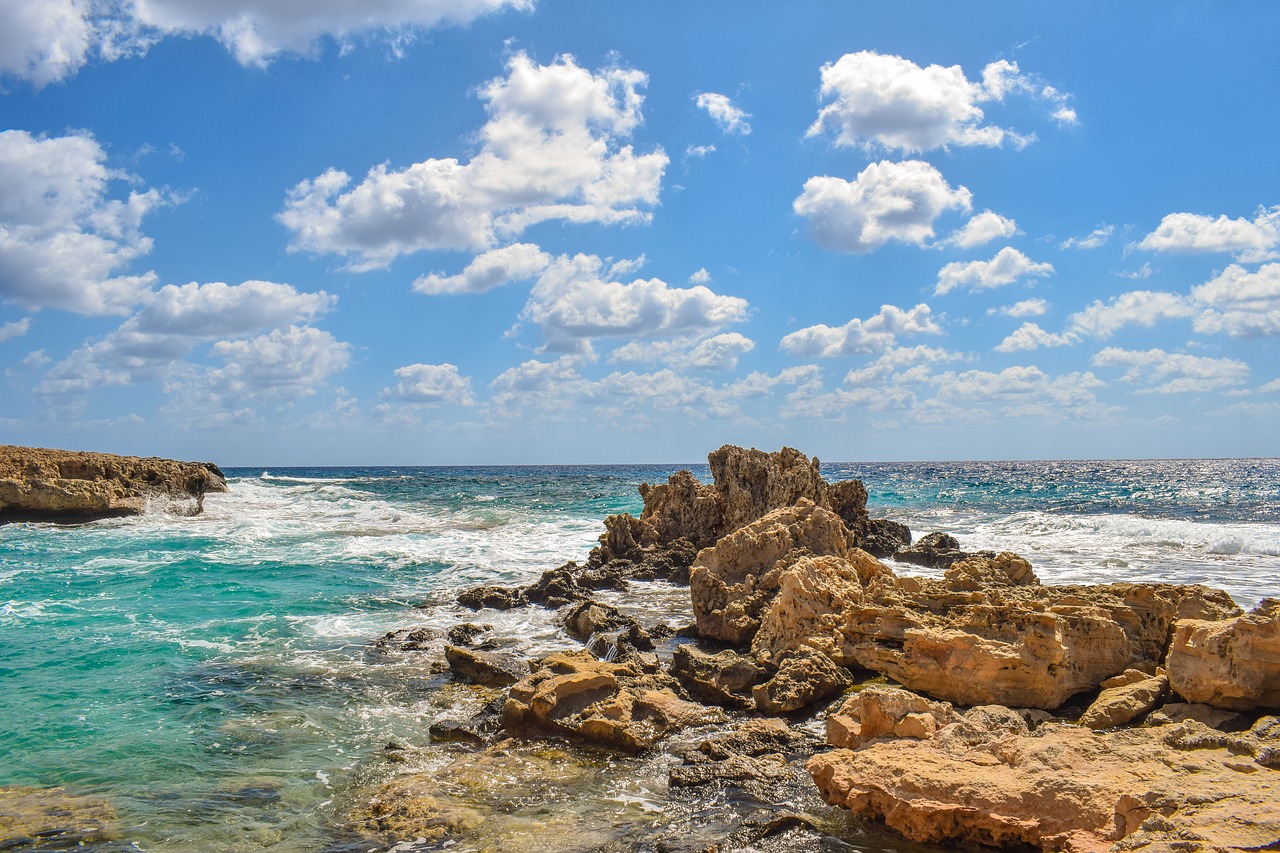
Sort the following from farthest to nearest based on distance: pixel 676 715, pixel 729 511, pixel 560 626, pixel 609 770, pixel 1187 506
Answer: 1. pixel 1187 506
2. pixel 729 511
3. pixel 560 626
4. pixel 676 715
5. pixel 609 770

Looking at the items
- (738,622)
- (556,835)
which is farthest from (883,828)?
(738,622)

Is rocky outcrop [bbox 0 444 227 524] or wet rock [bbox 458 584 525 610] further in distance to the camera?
rocky outcrop [bbox 0 444 227 524]

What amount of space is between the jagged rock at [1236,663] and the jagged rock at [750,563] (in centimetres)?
622

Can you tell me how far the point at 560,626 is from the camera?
15.0 m

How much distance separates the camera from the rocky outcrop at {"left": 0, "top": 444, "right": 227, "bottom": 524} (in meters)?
32.8

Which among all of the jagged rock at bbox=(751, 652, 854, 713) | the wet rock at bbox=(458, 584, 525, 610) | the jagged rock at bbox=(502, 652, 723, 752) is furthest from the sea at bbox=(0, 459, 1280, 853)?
the jagged rock at bbox=(751, 652, 854, 713)

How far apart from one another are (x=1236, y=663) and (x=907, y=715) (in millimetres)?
2894

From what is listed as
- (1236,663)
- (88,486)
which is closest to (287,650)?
(1236,663)

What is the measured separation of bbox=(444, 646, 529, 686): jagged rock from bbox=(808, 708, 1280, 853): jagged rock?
5509 millimetres

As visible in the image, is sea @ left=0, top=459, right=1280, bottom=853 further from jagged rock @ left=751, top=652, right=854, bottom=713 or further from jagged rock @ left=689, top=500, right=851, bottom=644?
jagged rock @ left=751, top=652, right=854, bottom=713

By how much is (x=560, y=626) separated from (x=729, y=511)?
8379mm

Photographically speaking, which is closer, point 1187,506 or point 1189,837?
point 1189,837

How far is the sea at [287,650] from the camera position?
7289 mm

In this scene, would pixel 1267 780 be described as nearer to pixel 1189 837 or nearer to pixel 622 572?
pixel 1189 837
